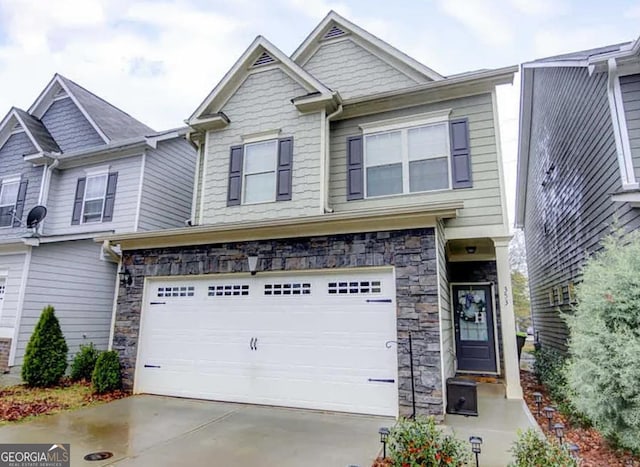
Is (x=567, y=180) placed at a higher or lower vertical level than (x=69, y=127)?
lower

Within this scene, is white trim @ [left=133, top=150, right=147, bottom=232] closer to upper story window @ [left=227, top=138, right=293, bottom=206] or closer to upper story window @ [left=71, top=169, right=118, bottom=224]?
upper story window @ [left=71, top=169, right=118, bottom=224]

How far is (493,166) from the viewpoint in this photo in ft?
23.0

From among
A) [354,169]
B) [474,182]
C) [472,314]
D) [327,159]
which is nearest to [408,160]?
[354,169]

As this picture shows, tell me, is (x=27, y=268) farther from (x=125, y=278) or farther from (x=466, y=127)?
(x=466, y=127)

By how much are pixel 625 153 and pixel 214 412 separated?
720 centimetres

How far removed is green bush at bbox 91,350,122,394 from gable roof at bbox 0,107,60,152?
710 cm

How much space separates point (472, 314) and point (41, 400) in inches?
359

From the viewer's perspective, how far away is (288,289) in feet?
21.6

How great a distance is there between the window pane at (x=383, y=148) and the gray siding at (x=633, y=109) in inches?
139

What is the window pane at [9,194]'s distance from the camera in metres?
11.2

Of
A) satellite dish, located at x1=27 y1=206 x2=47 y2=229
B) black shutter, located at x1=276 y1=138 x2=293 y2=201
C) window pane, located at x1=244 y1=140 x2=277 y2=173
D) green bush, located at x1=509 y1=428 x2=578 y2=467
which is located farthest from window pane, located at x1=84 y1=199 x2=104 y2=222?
green bush, located at x1=509 y1=428 x2=578 y2=467

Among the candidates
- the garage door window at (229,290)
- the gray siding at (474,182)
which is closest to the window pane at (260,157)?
the gray siding at (474,182)

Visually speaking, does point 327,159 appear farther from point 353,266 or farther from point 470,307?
point 470,307

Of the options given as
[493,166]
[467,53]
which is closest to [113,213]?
[493,166]
